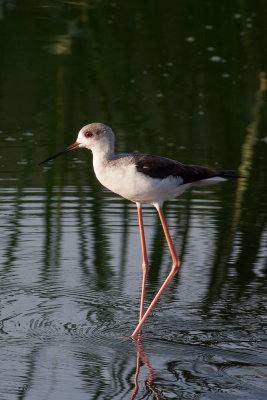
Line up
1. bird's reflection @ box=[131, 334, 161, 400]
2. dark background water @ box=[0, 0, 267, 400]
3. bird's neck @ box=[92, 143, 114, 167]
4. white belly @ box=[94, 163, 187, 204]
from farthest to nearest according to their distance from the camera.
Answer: bird's neck @ box=[92, 143, 114, 167]
white belly @ box=[94, 163, 187, 204]
dark background water @ box=[0, 0, 267, 400]
bird's reflection @ box=[131, 334, 161, 400]

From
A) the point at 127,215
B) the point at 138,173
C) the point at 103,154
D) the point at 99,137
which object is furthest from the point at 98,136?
the point at 127,215

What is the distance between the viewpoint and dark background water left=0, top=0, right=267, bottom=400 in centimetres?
496

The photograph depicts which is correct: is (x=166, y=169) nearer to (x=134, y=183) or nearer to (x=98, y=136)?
(x=134, y=183)

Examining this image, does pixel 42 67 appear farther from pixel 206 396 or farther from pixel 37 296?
pixel 206 396

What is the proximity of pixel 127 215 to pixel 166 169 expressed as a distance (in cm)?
201

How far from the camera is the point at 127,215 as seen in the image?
7609mm

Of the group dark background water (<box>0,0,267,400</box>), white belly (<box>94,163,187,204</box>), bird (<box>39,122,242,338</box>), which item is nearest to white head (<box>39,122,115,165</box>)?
bird (<box>39,122,242,338</box>)

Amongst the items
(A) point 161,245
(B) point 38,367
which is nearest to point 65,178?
(A) point 161,245

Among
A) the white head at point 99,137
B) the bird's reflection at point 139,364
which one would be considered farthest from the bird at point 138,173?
the bird's reflection at point 139,364

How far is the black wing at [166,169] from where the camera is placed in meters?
5.54

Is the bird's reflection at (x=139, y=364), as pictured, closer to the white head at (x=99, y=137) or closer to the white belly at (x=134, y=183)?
the white belly at (x=134, y=183)

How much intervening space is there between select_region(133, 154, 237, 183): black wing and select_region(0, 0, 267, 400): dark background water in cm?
84

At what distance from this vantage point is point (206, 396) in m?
4.53

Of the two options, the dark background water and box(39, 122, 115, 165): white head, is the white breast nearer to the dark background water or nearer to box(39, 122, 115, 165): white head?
box(39, 122, 115, 165): white head
